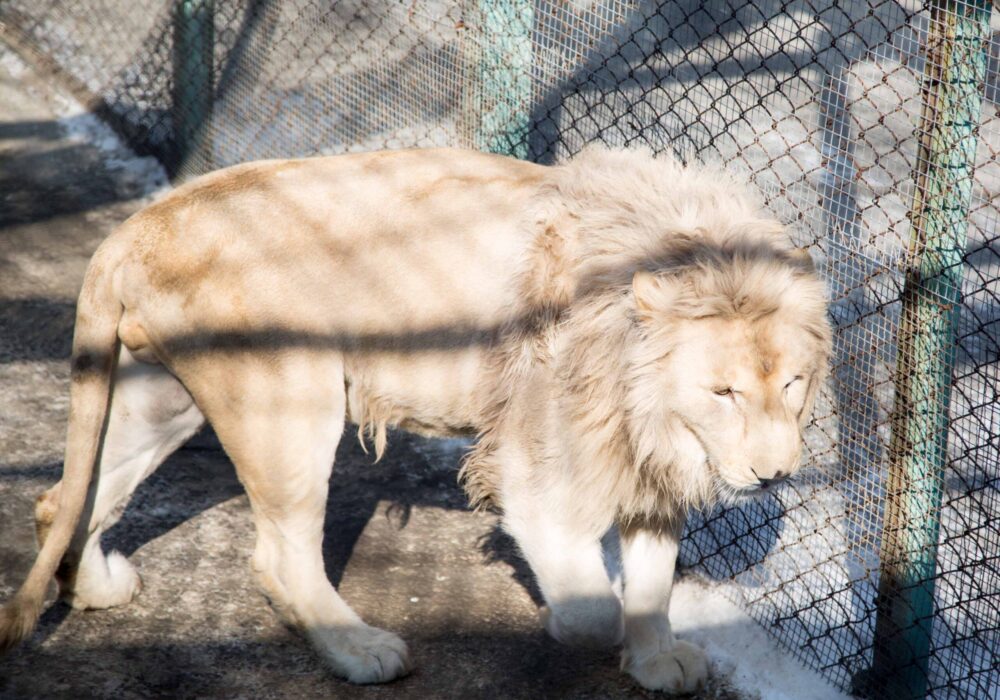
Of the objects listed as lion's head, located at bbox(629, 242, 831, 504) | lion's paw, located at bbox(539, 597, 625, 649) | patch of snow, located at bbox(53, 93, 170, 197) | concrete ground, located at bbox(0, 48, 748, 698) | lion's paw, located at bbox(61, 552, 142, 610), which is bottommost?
concrete ground, located at bbox(0, 48, 748, 698)

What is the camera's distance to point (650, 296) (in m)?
2.73

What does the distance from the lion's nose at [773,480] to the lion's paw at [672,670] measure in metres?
0.83

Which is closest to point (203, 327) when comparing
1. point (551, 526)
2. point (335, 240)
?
point (335, 240)

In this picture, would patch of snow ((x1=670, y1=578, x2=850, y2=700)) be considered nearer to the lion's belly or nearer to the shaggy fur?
the shaggy fur

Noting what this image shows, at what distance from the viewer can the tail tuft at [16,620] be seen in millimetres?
2879

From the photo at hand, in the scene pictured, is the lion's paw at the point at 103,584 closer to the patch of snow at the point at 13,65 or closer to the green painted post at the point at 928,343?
the green painted post at the point at 928,343

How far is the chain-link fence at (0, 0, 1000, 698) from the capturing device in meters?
3.03

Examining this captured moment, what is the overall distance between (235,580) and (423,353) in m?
1.08

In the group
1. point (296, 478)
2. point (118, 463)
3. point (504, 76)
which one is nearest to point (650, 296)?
point (296, 478)

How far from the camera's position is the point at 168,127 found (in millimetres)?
6348

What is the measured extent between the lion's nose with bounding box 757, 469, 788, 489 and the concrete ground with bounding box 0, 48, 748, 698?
95 cm

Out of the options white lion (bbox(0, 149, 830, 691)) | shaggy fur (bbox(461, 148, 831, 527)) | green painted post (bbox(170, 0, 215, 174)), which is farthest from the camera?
green painted post (bbox(170, 0, 215, 174))

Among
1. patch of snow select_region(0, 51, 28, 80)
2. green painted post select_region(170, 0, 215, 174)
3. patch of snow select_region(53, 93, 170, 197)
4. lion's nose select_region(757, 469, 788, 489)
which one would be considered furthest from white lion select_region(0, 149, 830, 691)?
patch of snow select_region(0, 51, 28, 80)

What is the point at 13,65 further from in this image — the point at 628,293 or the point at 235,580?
the point at 628,293
